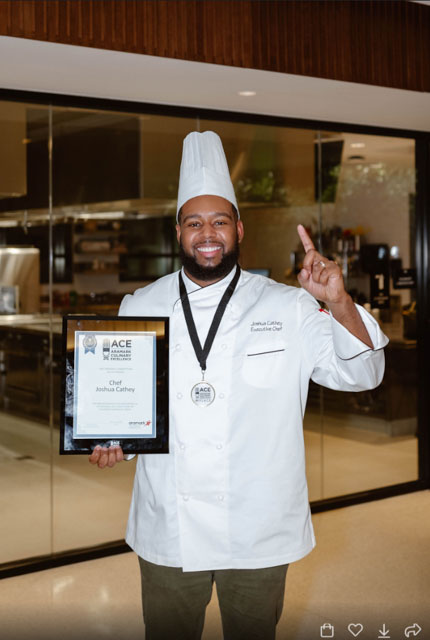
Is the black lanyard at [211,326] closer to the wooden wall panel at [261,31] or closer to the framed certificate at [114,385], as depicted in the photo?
the framed certificate at [114,385]

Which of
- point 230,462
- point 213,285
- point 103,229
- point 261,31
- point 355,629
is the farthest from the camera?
point 103,229

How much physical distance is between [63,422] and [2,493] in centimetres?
188

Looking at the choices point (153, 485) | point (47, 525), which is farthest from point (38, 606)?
point (153, 485)

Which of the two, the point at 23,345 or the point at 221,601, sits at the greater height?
the point at 23,345

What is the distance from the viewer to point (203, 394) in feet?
6.66

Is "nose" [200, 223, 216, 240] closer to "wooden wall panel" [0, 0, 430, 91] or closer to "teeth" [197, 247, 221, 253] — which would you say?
"teeth" [197, 247, 221, 253]

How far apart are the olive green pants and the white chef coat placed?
0.04 meters

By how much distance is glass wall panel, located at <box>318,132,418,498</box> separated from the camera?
15.2 feet

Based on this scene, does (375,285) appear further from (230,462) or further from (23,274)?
(230,462)

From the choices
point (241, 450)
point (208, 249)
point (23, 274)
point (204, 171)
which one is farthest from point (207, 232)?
point (23, 274)

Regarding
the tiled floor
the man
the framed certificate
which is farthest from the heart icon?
the framed certificate

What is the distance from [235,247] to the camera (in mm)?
2160

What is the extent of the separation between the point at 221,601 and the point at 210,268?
85cm

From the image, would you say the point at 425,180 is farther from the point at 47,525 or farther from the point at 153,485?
the point at 153,485
